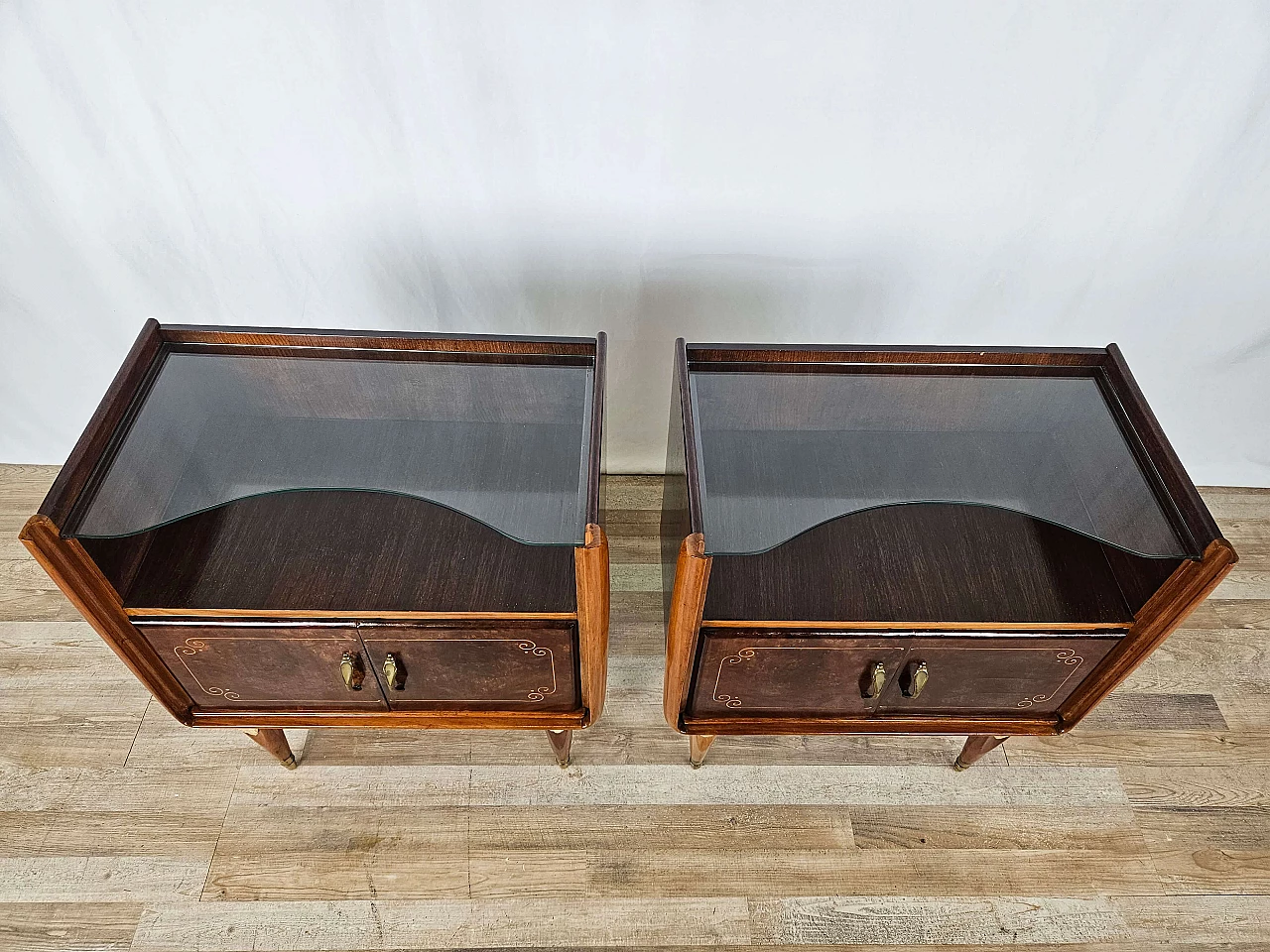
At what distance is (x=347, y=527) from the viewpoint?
0.87 metres

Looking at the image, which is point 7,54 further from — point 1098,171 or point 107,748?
point 1098,171

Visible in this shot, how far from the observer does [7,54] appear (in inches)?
33.8

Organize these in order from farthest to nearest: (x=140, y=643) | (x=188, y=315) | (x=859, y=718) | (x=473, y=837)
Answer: (x=188, y=315), (x=473, y=837), (x=859, y=718), (x=140, y=643)

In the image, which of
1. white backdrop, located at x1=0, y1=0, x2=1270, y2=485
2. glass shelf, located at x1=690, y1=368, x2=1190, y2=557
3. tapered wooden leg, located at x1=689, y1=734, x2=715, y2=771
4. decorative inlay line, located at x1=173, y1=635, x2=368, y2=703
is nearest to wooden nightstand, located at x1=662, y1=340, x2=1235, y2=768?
glass shelf, located at x1=690, y1=368, x2=1190, y2=557

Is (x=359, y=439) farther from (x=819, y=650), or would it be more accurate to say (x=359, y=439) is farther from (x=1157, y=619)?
(x=1157, y=619)

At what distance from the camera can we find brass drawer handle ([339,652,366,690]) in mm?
791

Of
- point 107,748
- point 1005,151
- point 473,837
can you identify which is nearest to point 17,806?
point 107,748

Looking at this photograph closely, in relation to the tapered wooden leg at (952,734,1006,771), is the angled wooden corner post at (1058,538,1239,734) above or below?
above

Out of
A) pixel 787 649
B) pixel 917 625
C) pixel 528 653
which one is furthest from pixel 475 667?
pixel 917 625

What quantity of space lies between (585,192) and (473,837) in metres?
0.78

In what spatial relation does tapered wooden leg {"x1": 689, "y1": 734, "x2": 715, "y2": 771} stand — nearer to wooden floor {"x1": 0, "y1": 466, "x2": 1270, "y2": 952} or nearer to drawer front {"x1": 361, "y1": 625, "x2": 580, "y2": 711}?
wooden floor {"x1": 0, "y1": 466, "x2": 1270, "y2": 952}

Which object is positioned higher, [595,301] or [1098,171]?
[1098,171]

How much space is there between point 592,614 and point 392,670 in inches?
8.5

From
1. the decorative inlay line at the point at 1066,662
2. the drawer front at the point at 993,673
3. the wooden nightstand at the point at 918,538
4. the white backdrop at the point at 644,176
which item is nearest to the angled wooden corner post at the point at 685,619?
the wooden nightstand at the point at 918,538
